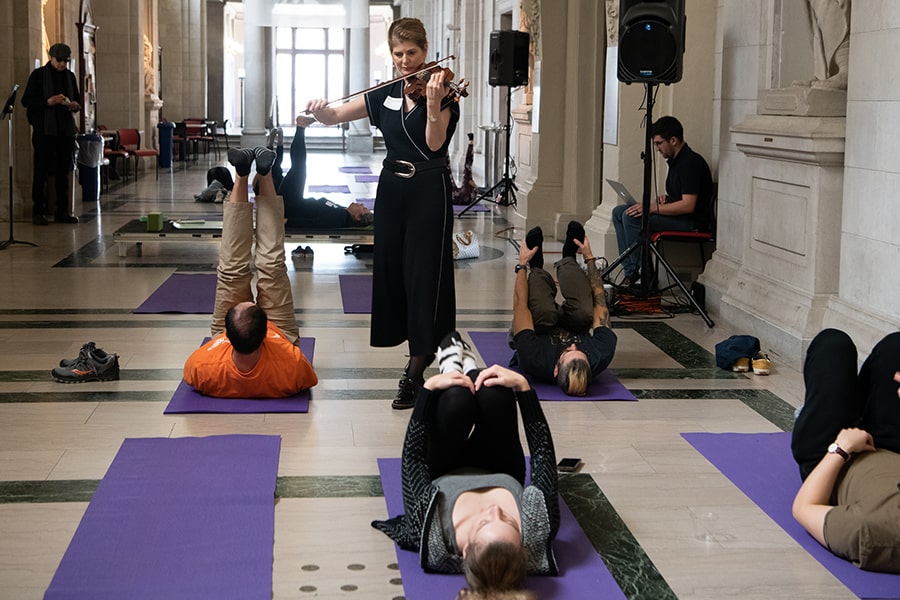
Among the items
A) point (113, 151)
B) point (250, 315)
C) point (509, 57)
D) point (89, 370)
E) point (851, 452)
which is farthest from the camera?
point (113, 151)

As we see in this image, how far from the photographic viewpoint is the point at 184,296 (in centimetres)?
786

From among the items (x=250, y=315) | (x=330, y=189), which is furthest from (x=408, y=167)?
(x=330, y=189)

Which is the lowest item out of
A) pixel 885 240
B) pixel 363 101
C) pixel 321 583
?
pixel 321 583

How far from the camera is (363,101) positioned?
5.03m

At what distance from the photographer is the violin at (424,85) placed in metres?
4.68

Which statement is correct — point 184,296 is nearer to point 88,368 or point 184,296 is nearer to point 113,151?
point 88,368

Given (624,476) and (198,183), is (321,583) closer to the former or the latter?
(624,476)

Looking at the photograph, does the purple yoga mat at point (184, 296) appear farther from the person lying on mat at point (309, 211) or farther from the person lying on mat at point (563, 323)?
the person lying on mat at point (563, 323)

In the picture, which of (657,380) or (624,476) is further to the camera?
(657,380)

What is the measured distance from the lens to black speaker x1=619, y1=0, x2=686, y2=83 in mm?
7383

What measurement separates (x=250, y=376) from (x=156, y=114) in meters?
16.9

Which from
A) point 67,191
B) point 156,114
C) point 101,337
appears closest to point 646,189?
point 101,337

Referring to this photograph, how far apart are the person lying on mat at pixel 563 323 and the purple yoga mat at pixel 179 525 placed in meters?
Result: 1.49

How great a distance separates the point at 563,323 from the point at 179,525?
8.72 ft
